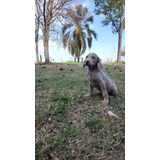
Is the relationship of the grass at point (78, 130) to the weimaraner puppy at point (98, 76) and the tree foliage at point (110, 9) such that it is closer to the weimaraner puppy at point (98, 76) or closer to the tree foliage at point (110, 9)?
the weimaraner puppy at point (98, 76)

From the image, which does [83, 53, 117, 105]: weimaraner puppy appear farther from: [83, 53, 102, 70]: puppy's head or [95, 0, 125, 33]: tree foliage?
[95, 0, 125, 33]: tree foliage

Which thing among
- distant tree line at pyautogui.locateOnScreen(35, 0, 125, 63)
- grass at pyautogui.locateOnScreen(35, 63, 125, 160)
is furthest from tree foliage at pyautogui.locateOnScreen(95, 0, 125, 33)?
grass at pyautogui.locateOnScreen(35, 63, 125, 160)

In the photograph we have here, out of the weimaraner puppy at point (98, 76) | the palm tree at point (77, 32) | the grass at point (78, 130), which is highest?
the palm tree at point (77, 32)

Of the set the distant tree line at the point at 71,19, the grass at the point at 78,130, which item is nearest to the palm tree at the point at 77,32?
the distant tree line at the point at 71,19

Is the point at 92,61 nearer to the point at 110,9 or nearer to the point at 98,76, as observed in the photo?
the point at 98,76

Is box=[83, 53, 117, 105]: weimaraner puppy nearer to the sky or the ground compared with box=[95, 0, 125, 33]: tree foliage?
nearer to the ground
